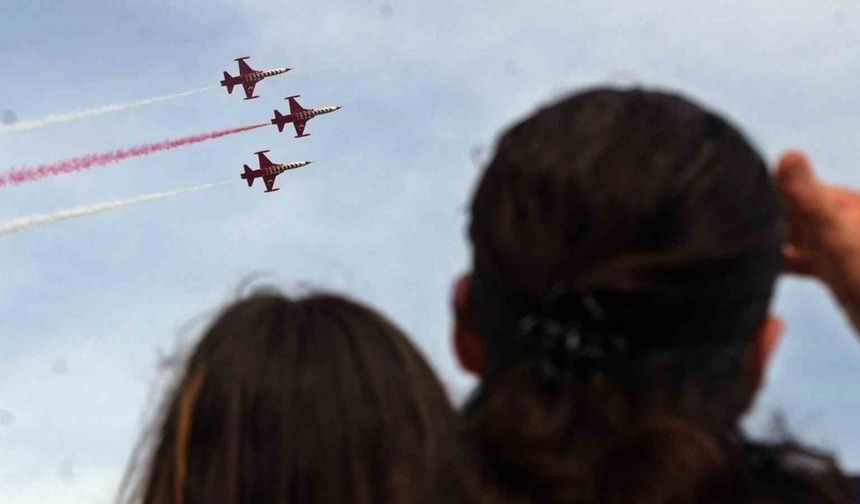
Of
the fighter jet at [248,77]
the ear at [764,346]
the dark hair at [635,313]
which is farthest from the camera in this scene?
the fighter jet at [248,77]

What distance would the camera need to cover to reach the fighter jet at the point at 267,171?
106625 mm

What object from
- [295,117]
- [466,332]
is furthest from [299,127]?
[466,332]

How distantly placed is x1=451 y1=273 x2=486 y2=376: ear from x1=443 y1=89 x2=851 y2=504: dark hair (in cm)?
31

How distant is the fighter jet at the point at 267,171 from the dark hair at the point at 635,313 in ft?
333

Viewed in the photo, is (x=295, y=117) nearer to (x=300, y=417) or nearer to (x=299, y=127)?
(x=299, y=127)

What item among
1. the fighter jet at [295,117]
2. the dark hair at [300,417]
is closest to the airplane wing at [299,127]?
the fighter jet at [295,117]

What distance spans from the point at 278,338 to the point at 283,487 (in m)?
0.63

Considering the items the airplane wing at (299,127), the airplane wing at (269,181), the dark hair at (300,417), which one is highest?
the dark hair at (300,417)

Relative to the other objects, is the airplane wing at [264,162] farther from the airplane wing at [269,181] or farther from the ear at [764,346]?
the ear at [764,346]

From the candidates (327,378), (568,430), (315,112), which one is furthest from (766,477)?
(315,112)

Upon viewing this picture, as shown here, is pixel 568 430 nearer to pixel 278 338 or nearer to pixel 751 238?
pixel 751 238

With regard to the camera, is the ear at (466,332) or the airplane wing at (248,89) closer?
the ear at (466,332)

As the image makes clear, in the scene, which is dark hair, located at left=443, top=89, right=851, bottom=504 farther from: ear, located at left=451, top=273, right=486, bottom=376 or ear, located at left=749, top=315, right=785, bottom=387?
ear, located at left=451, top=273, right=486, bottom=376

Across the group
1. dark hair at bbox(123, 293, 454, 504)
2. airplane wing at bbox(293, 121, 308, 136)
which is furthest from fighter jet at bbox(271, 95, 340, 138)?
dark hair at bbox(123, 293, 454, 504)
